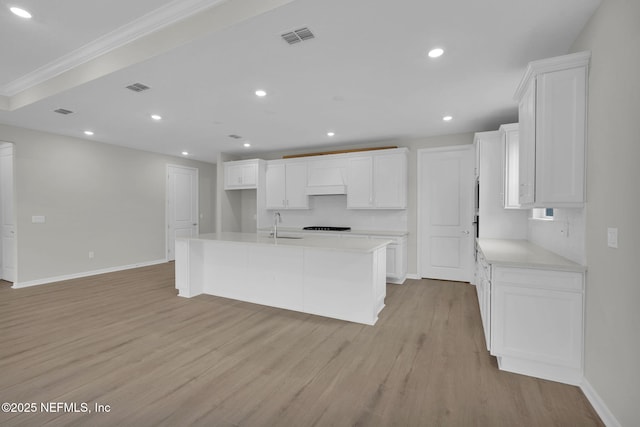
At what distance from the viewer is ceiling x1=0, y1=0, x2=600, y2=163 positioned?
202cm

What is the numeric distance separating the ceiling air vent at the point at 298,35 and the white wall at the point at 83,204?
5363 mm

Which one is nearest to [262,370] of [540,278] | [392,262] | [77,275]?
[540,278]

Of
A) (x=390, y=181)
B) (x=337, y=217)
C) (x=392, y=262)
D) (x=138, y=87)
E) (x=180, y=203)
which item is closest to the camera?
(x=138, y=87)

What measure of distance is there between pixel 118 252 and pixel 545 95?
7394 mm

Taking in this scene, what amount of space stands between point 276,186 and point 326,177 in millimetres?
1274

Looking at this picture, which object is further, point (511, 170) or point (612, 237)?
point (511, 170)

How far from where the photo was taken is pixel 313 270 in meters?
3.48

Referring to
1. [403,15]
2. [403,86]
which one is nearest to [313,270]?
[403,86]

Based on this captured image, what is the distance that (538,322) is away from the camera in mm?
2141

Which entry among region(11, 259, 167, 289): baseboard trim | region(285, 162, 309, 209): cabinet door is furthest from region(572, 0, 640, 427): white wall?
region(11, 259, 167, 289): baseboard trim

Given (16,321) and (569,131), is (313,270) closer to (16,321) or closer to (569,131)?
(569,131)

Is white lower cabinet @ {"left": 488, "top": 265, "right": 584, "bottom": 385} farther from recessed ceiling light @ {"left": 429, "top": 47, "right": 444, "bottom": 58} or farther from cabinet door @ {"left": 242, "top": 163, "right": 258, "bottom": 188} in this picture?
cabinet door @ {"left": 242, "top": 163, "right": 258, "bottom": 188}

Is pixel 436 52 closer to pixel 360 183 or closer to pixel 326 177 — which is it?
pixel 360 183

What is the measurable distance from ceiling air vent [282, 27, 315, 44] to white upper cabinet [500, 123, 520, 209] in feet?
9.19
